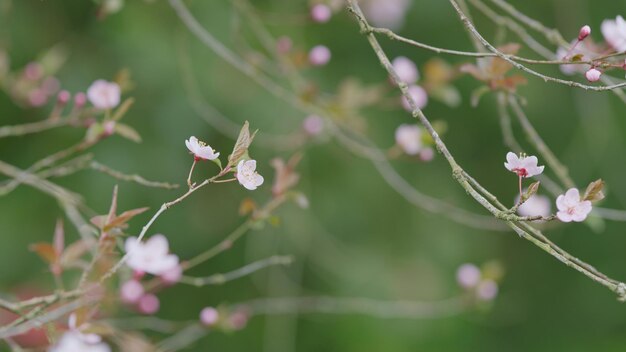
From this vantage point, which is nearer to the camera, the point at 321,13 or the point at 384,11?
the point at 321,13

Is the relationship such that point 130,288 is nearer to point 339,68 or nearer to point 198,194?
point 198,194

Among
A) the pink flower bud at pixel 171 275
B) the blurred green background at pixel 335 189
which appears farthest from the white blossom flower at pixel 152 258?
the blurred green background at pixel 335 189

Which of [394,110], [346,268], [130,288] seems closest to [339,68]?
[394,110]

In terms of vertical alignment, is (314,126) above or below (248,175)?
above

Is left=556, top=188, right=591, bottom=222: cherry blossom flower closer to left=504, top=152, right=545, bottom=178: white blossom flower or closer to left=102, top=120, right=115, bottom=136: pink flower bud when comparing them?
left=504, top=152, right=545, bottom=178: white blossom flower

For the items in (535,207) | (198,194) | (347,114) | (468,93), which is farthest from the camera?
(468,93)

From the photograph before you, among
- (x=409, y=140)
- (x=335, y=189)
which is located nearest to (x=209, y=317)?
(x=409, y=140)

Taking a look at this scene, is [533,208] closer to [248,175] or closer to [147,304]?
[147,304]
